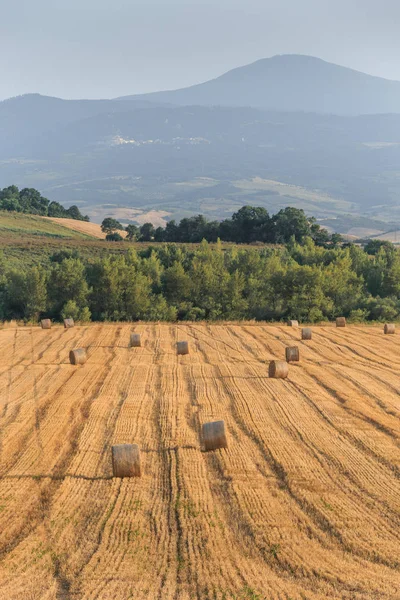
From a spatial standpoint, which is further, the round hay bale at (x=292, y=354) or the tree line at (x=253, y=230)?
the tree line at (x=253, y=230)

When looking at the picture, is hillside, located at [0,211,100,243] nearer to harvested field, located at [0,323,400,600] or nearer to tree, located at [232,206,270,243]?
tree, located at [232,206,270,243]

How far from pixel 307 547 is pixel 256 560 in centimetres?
84

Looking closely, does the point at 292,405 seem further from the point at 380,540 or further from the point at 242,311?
the point at 242,311

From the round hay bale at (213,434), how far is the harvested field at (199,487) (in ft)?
0.69

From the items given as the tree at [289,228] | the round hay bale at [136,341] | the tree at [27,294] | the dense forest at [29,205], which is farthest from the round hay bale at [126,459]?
the dense forest at [29,205]

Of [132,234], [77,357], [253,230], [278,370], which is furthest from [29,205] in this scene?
[278,370]

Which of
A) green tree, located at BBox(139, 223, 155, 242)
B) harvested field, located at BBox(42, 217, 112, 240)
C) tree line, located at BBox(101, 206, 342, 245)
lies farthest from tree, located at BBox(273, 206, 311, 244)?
harvested field, located at BBox(42, 217, 112, 240)

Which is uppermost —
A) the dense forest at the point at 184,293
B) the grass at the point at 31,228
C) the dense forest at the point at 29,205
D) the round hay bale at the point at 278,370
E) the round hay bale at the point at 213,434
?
the dense forest at the point at 29,205

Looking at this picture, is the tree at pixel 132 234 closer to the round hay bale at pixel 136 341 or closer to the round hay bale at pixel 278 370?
the round hay bale at pixel 136 341

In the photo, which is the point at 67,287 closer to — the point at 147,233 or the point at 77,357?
the point at 77,357

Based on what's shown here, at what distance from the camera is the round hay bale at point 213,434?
12547mm

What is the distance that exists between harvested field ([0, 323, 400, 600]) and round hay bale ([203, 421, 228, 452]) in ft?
0.69

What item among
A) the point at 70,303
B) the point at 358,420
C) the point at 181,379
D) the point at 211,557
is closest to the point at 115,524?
the point at 211,557

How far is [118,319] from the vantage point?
141ft
